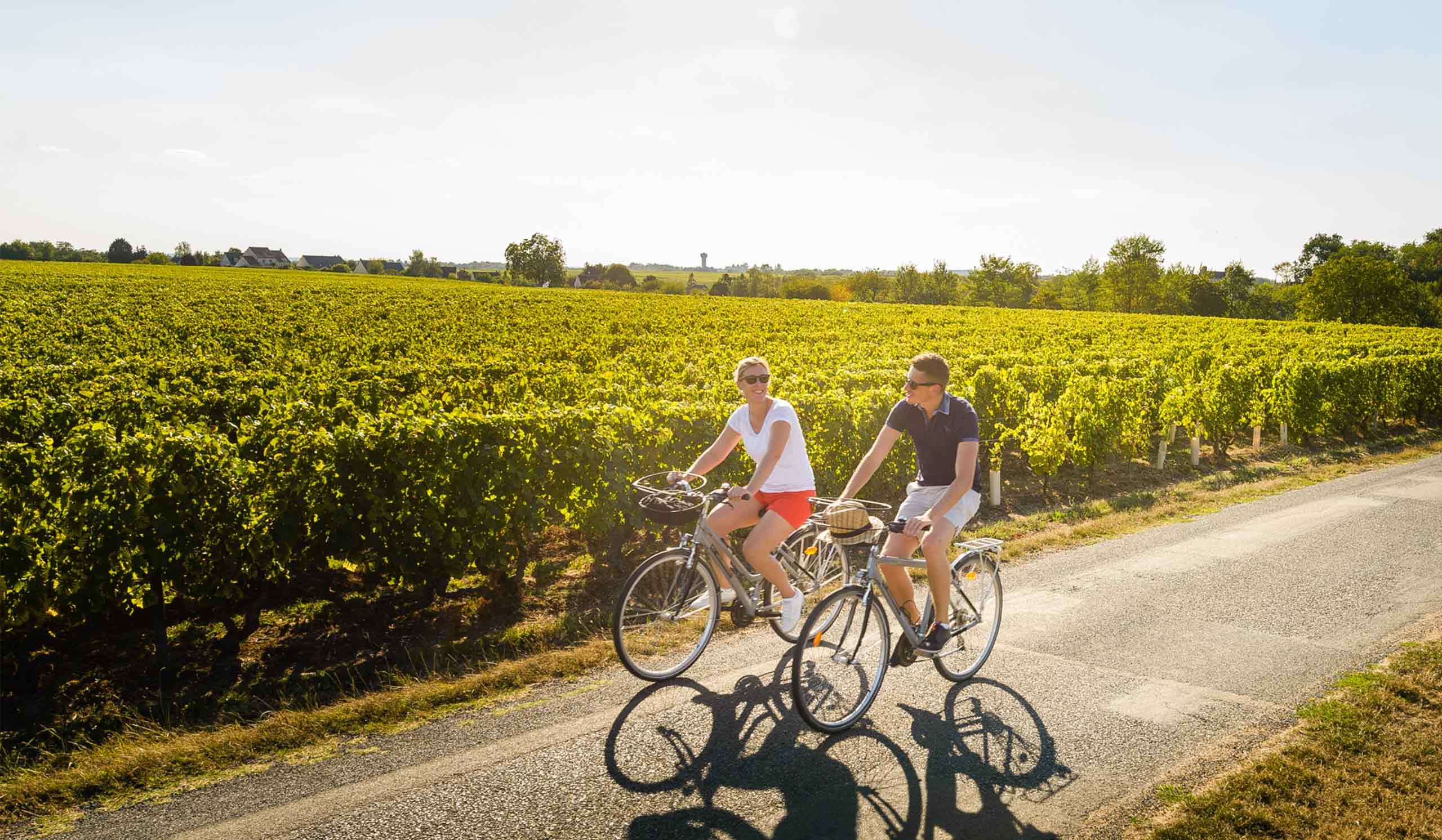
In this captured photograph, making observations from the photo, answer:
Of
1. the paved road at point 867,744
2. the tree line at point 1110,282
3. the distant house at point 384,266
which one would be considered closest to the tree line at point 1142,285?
the tree line at point 1110,282

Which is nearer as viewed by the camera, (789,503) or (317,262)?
(789,503)

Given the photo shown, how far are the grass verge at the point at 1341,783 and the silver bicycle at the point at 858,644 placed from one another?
1.65 meters

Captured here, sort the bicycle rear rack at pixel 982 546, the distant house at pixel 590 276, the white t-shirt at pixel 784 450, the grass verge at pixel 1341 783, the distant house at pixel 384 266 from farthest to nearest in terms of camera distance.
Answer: the distant house at pixel 384 266 < the distant house at pixel 590 276 < the bicycle rear rack at pixel 982 546 < the white t-shirt at pixel 784 450 < the grass verge at pixel 1341 783

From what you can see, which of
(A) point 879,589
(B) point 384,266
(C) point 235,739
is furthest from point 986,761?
(B) point 384,266

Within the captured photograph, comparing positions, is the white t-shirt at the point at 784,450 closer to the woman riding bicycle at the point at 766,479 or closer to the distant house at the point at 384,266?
the woman riding bicycle at the point at 766,479

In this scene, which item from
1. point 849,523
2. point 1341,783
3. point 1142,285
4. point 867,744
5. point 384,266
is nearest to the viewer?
point 1341,783

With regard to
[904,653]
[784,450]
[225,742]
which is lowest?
[225,742]

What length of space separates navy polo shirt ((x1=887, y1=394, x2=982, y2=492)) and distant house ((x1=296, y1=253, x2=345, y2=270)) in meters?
172

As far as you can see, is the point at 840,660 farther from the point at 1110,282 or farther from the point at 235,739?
the point at 1110,282

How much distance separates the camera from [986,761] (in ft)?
16.5

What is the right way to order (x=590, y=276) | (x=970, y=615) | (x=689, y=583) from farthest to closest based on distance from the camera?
(x=590, y=276)
(x=970, y=615)
(x=689, y=583)

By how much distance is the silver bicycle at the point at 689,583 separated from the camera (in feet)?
19.4

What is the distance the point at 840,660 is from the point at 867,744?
517 millimetres

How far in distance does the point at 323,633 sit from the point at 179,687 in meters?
1.21
